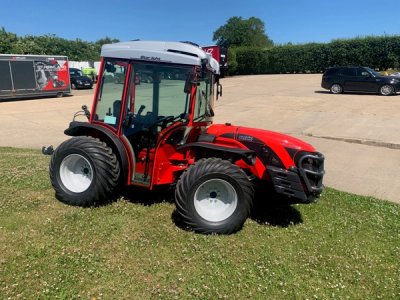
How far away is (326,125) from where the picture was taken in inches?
559

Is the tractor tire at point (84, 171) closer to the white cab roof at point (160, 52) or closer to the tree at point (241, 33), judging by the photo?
the white cab roof at point (160, 52)

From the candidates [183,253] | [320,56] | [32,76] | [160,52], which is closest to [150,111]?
[160,52]

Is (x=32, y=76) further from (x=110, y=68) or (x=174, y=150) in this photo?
(x=174, y=150)

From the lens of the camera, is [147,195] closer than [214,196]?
No

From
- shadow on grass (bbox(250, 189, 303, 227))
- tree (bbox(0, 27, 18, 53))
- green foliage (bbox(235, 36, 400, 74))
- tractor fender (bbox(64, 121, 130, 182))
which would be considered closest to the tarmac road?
shadow on grass (bbox(250, 189, 303, 227))

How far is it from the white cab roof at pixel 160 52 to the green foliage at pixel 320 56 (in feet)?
119

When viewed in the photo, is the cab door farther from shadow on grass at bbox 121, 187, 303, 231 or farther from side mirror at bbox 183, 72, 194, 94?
shadow on grass at bbox 121, 187, 303, 231

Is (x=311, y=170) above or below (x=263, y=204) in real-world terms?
above

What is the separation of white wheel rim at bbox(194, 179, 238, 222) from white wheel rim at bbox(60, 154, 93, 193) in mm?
1676

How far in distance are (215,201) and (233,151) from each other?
681 mm

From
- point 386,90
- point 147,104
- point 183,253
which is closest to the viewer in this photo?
point 183,253

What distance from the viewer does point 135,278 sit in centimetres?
383

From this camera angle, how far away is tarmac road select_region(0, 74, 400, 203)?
826 centimetres

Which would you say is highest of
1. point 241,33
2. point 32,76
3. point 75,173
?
point 241,33
